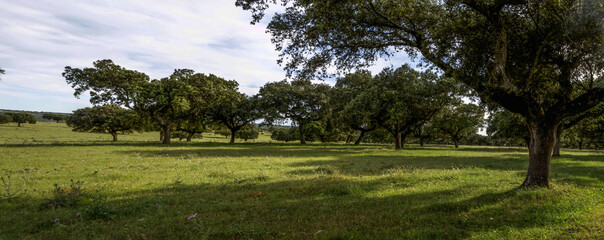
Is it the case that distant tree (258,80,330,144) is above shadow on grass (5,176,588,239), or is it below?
above

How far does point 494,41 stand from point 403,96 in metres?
24.9

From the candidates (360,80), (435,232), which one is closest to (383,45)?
(435,232)

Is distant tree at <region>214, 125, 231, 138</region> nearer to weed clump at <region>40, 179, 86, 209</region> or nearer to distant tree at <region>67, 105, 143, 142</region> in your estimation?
distant tree at <region>67, 105, 143, 142</region>

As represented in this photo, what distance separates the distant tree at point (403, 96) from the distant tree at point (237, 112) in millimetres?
23008

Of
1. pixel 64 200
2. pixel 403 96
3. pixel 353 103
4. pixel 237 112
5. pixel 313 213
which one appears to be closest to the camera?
pixel 313 213

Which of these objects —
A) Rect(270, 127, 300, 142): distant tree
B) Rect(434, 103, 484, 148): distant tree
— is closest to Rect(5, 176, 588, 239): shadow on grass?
Rect(434, 103, 484, 148): distant tree

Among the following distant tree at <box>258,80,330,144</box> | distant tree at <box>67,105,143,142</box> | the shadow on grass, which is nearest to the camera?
the shadow on grass

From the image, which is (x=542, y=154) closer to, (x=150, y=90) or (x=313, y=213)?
(x=313, y=213)

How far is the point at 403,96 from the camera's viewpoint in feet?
115

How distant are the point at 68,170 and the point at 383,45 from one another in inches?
713

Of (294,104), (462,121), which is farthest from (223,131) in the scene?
(462,121)

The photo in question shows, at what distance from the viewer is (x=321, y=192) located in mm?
9680

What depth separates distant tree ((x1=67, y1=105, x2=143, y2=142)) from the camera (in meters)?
56.0

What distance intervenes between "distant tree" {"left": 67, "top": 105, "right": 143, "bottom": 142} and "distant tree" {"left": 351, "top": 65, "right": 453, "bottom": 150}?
47.8m
